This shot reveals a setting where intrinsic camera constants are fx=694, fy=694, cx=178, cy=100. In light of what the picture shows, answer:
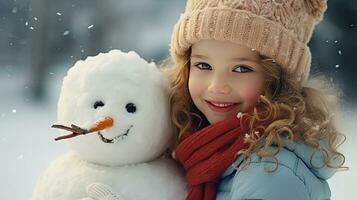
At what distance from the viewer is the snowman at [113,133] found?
1.62 metres

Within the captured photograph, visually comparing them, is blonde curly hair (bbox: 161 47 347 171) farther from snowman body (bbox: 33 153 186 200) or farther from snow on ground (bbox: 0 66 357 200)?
snow on ground (bbox: 0 66 357 200)

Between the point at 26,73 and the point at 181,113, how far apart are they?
4706 millimetres

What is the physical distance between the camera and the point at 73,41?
20.4 feet

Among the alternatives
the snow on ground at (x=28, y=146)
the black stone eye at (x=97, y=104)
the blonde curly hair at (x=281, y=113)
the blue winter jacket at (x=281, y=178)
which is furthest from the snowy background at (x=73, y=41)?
the blue winter jacket at (x=281, y=178)

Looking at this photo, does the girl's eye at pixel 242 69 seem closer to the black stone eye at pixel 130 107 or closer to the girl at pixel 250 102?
the girl at pixel 250 102

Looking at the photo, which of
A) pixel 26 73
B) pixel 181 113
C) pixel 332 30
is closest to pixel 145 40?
pixel 26 73

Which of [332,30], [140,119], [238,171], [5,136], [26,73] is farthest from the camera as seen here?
[26,73]

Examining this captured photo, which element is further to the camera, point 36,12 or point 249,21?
point 36,12

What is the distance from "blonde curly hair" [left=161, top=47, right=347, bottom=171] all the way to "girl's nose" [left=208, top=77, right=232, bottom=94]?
3.3 inches

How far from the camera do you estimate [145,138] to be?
1.66m

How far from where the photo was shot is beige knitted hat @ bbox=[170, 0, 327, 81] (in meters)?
1.66

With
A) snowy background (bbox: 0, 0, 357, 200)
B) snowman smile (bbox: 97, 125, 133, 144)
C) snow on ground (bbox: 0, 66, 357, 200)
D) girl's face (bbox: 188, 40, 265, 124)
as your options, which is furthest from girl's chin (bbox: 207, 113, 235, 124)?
snowy background (bbox: 0, 0, 357, 200)

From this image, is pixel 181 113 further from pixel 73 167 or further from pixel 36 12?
pixel 36 12

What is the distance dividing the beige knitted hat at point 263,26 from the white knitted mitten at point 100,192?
0.43 meters
